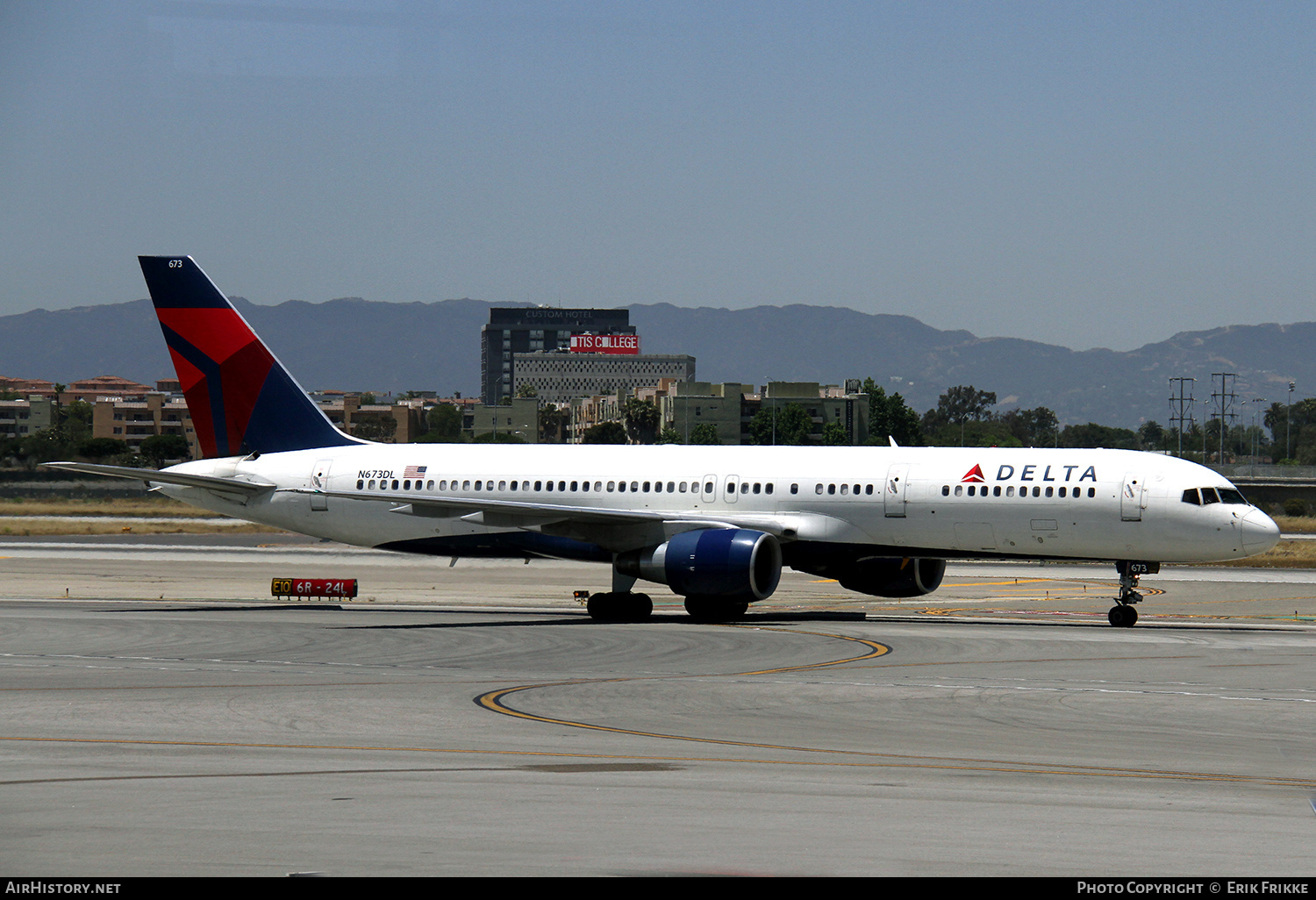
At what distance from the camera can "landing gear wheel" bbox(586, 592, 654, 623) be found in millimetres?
37219

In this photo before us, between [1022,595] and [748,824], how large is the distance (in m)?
34.8

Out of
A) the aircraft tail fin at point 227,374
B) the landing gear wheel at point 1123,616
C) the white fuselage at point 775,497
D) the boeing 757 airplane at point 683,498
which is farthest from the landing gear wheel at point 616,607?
the landing gear wheel at point 1123,616

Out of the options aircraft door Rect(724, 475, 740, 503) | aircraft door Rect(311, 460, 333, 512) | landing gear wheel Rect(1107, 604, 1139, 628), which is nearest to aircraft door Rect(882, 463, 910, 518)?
aircraft door Rect(724, 475, 740, 503)

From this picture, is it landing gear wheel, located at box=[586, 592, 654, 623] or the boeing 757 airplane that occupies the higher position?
the boeing 757 airplane

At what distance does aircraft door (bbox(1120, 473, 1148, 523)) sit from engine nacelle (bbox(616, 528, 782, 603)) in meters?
8.34

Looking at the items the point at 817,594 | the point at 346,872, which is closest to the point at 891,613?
the point at 817,594

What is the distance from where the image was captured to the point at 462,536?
39.5 m

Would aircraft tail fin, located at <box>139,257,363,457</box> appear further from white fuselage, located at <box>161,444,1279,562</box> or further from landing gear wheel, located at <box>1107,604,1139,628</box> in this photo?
landing gear wheel, located at <box>1107,604,1139,628</box>

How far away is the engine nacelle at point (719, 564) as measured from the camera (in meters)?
34.7

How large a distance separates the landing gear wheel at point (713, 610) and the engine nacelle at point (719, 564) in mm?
1270

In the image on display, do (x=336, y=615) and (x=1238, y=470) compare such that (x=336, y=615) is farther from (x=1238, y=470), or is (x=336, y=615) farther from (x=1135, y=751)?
(x=1238, y=470)

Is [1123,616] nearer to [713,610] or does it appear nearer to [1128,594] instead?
[1128,594]

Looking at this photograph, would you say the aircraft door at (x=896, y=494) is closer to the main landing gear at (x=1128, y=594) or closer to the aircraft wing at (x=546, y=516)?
the aircraft wing at (x=546, y=516)

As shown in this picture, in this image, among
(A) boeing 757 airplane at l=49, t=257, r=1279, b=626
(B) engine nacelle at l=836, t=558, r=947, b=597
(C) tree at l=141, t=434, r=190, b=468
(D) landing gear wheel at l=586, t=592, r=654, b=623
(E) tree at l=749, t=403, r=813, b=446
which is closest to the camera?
(A) boeing 757 airplane at l=49, t=257, r=1279, b=626
